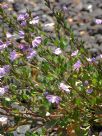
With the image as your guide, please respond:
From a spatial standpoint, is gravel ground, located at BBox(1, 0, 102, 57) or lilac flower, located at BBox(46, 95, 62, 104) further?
gravel ground, located at BBox(1, 0, 102, 57)

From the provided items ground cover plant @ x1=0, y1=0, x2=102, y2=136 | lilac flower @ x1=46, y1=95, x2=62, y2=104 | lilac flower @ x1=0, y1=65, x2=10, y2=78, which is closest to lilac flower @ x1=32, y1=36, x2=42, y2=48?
ground cover plant @ x1=0, y1=0, x2=102, y2=136

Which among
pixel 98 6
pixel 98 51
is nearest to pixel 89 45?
pixel 98 51

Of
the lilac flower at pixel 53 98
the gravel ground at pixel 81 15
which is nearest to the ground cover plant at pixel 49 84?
the lilac flower at pixel 53 98

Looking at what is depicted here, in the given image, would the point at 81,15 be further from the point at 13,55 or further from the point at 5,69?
the point at 5,69

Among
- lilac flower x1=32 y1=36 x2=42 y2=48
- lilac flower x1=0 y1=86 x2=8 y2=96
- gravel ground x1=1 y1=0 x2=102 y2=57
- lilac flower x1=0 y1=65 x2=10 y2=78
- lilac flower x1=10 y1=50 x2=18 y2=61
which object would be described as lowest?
lilac flower x1=0 y1=86 x2=8 y2=96

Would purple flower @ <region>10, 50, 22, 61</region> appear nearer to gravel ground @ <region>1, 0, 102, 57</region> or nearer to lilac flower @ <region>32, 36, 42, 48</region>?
lilac flower @ <region>32, 36, 42, 48</region>

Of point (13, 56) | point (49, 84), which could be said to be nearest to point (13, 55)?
point (13, 56)

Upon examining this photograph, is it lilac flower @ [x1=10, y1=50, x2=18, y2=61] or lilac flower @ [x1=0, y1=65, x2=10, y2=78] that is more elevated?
lilac flower @ [x1=10, y1=50, x2=18, y2=61]

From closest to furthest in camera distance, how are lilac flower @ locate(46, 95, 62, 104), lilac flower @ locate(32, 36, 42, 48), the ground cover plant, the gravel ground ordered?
1. lilac flower @ locate(46, 95, 62, 104)
2. the ground cover plant
3. lilac flower @ locate(32, 36, 42, 48)
4. the gravel ground

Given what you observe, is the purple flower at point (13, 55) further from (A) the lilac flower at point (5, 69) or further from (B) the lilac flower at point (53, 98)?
(B) the lilac flower at point (53, 98)
